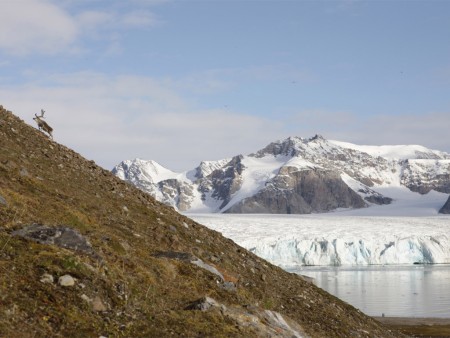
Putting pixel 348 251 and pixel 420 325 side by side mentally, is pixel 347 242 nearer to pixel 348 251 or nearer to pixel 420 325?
pixel 348 251

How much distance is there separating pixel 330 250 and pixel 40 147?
121 m

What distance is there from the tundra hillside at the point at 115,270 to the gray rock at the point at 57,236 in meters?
→ 0.02

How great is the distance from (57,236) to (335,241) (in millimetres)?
127225

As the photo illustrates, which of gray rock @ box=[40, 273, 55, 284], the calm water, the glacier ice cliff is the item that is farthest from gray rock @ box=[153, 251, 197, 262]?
the glacier ice cliff

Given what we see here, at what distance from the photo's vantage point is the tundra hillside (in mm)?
11539

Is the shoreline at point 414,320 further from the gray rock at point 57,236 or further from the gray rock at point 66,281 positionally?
the gray rock at point 66,281

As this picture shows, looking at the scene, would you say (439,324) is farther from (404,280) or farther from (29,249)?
(404,280)

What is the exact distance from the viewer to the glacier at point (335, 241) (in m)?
134


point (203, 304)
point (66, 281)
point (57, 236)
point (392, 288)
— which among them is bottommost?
point (392, 288)

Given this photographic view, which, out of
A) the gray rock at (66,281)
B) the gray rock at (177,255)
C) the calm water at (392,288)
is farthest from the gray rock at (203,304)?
the calm water at (392,288)

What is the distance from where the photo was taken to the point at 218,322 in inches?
525

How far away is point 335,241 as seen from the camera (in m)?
137

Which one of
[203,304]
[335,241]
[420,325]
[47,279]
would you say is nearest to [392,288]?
[420,325]

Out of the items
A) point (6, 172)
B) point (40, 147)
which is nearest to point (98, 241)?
point (6, 172)
